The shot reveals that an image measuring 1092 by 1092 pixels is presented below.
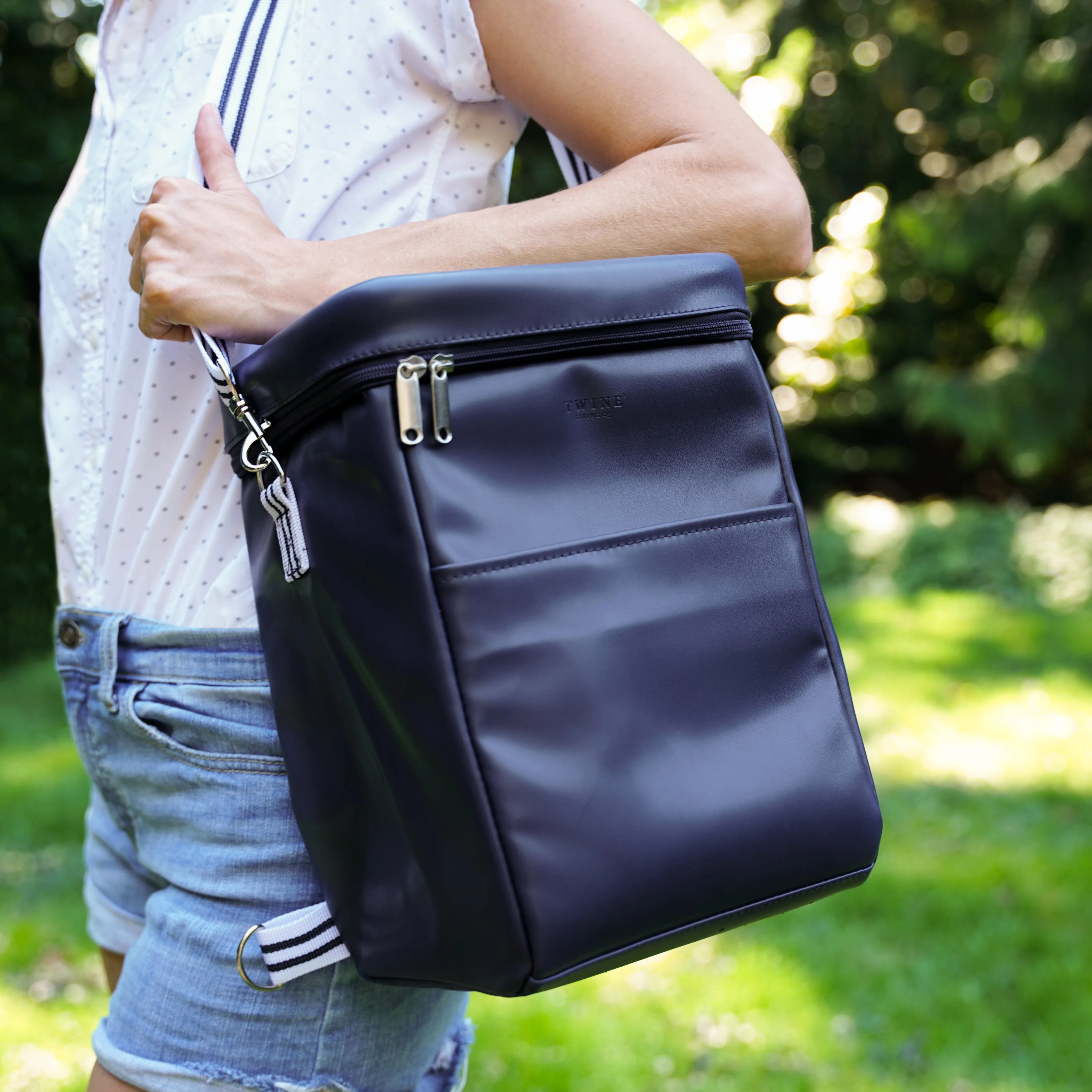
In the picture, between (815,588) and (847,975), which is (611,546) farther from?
(847,975)

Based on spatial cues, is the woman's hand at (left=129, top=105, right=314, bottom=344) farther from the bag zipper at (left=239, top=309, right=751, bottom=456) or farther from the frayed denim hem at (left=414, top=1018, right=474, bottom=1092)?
the frayed denim hem at (left=414, top=1018, right=474, bottom=1092)

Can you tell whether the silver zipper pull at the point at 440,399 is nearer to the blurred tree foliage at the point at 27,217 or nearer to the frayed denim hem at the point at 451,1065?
the frayed denim hem at the point at 451,1065

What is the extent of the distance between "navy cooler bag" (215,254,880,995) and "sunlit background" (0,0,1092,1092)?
1.69ft

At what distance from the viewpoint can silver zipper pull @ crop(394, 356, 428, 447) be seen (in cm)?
78

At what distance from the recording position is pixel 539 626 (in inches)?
31.3

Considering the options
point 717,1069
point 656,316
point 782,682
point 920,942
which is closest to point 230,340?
point 656,316

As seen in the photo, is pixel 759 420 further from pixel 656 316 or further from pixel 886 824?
pixel 886 824

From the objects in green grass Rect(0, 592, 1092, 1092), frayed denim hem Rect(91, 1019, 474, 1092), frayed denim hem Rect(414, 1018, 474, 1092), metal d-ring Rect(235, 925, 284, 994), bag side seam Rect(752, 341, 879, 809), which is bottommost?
green grass Rect(0, 592, 1092, 1092)

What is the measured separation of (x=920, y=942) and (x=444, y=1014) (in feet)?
7.93

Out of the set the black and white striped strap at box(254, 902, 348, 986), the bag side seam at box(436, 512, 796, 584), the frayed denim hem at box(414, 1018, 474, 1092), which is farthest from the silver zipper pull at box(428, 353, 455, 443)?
the frayed denim hem at box(414, 1018, 474, 1092)

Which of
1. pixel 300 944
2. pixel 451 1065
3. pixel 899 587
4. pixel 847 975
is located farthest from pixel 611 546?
pixel 899 587

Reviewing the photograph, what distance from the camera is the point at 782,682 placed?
90 cm

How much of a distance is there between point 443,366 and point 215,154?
1.07 ft

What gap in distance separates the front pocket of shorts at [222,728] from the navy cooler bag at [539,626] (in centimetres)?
5
